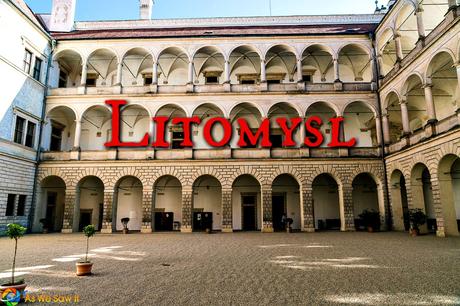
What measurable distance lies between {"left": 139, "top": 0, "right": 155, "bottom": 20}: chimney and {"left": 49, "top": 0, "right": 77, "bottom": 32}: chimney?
640 cm

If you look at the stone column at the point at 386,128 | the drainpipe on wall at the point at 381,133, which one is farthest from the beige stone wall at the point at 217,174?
the stone column at the point at 386,128

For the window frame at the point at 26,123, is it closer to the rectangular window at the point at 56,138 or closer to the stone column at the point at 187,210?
the rectangular window at the point at 56,138

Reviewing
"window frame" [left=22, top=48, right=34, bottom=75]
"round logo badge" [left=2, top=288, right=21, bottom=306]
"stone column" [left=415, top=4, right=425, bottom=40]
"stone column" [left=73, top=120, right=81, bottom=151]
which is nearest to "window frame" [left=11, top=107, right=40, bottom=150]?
"stone column" [left=73, top=120, right=81, bottom=151]

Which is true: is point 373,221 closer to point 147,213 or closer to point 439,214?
point 439,214

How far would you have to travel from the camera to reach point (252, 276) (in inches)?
269

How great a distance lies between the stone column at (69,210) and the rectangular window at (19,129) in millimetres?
4465

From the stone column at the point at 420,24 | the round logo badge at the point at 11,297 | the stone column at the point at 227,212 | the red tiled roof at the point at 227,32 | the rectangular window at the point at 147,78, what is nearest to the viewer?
the round logo badge at the point at 11,297

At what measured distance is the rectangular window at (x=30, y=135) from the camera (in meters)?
19.8

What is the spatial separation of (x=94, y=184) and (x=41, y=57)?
10.0 m

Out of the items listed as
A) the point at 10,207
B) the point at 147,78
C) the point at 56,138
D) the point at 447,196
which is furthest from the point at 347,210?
the point at 56,138

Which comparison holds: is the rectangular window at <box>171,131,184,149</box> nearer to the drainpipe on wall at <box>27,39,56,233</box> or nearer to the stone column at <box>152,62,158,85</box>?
the stone column at <box>152,62,158,85</box>

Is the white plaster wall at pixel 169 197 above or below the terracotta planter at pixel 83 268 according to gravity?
above

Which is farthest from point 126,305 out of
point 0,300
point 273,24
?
point 273,24

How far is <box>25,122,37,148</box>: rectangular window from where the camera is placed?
1981 centimetres
